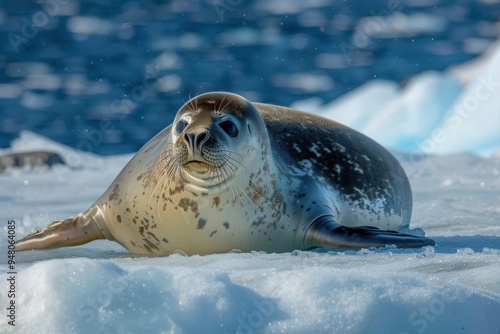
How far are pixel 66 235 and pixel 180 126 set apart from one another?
79cm

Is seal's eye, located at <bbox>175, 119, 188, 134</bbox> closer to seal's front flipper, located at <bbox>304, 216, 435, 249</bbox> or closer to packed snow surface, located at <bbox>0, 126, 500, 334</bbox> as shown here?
seal's front flipper, located at <bbox>304, 216, 435, 249</bbox>

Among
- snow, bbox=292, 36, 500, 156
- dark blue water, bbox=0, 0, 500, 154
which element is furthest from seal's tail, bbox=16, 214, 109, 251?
dark blue water, bbox=0, 0, 500, 154

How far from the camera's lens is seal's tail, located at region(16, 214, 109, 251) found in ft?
12.0

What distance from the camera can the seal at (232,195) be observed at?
3201 millimetres

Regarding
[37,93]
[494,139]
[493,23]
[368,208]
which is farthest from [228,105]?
[493,23]

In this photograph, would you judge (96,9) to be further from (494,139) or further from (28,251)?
(28,251)

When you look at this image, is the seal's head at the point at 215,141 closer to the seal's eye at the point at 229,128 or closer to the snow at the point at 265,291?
the seal's eye at the point at 229,128

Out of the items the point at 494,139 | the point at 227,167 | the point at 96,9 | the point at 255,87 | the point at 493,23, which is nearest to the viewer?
the point at 227,167

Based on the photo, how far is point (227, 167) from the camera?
318cm

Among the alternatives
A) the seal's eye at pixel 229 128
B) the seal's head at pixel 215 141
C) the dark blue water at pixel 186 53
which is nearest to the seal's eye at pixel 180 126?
the seal's head at pixel 215 141

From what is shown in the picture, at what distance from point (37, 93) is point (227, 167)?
20565 mm

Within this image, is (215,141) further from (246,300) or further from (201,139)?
(246,300)

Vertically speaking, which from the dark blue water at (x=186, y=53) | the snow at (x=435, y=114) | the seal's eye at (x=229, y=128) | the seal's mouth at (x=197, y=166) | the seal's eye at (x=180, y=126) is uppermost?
the seal's eye at (x=229, y=128)

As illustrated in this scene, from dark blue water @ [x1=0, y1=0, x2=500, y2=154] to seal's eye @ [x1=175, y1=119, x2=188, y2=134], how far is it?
1512 centimetres
